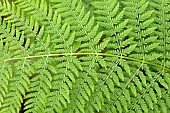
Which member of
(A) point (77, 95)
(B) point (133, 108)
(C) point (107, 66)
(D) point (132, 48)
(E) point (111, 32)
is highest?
(E) point (111, 32)

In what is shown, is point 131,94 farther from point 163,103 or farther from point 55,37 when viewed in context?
point 55,37

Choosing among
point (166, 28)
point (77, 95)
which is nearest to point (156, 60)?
point (166, 28)

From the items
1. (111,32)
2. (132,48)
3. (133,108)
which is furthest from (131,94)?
(111,32)

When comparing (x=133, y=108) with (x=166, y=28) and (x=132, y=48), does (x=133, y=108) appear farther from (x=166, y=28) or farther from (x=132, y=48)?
(x=166, y=28)

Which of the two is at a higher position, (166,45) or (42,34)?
(42,34)

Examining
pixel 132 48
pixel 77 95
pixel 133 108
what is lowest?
pixel 133 108

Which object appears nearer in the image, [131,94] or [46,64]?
[46,64]
